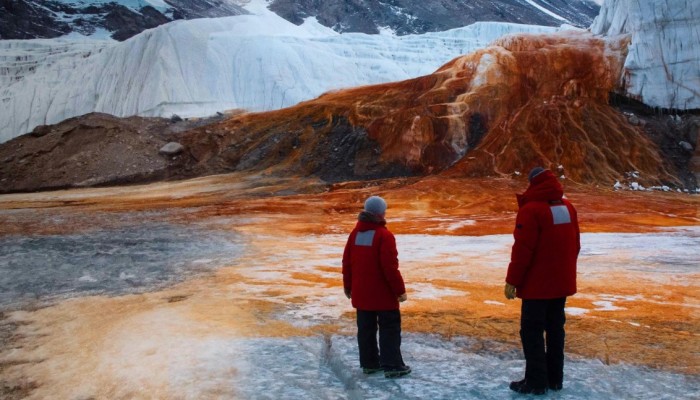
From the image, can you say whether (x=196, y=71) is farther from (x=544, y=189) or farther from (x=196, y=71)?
(x=544, y=189)

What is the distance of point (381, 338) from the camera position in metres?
4.97

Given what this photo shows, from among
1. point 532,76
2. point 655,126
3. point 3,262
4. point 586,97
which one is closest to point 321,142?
point 532,76

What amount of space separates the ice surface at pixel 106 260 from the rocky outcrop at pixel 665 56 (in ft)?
77.3

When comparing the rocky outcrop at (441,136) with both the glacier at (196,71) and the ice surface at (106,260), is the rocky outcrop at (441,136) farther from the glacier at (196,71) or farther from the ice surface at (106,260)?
the ice surface at (106,260)

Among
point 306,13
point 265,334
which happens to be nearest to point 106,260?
point 265,334

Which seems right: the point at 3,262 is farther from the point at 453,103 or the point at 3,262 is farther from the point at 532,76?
the point at 532,76

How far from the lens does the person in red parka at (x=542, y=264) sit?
4398 millimetres

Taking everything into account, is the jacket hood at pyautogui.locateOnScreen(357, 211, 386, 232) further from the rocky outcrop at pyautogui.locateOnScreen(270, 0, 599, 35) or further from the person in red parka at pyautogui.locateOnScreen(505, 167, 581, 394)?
the rocky outcrop at pyautogui.locateOnScreen(270, 0, 599, 35)

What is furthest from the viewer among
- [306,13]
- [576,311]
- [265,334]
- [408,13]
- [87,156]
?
[306,13]

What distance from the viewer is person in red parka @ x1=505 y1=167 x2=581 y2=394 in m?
4.40

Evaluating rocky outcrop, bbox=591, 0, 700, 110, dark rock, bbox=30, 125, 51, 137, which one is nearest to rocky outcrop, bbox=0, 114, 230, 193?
dark rock, bbox=30, 125, 51, 137

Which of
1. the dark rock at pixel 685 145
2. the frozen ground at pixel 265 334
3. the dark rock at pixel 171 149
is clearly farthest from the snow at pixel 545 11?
the frozen ground at pixel 265 334

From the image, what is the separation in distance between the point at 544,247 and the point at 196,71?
4807 centimetres

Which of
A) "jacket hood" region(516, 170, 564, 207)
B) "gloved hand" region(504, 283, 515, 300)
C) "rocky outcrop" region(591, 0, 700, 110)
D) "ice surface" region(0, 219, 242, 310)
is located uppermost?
"rocky outcrop" region(591, 0, 700, 110)
